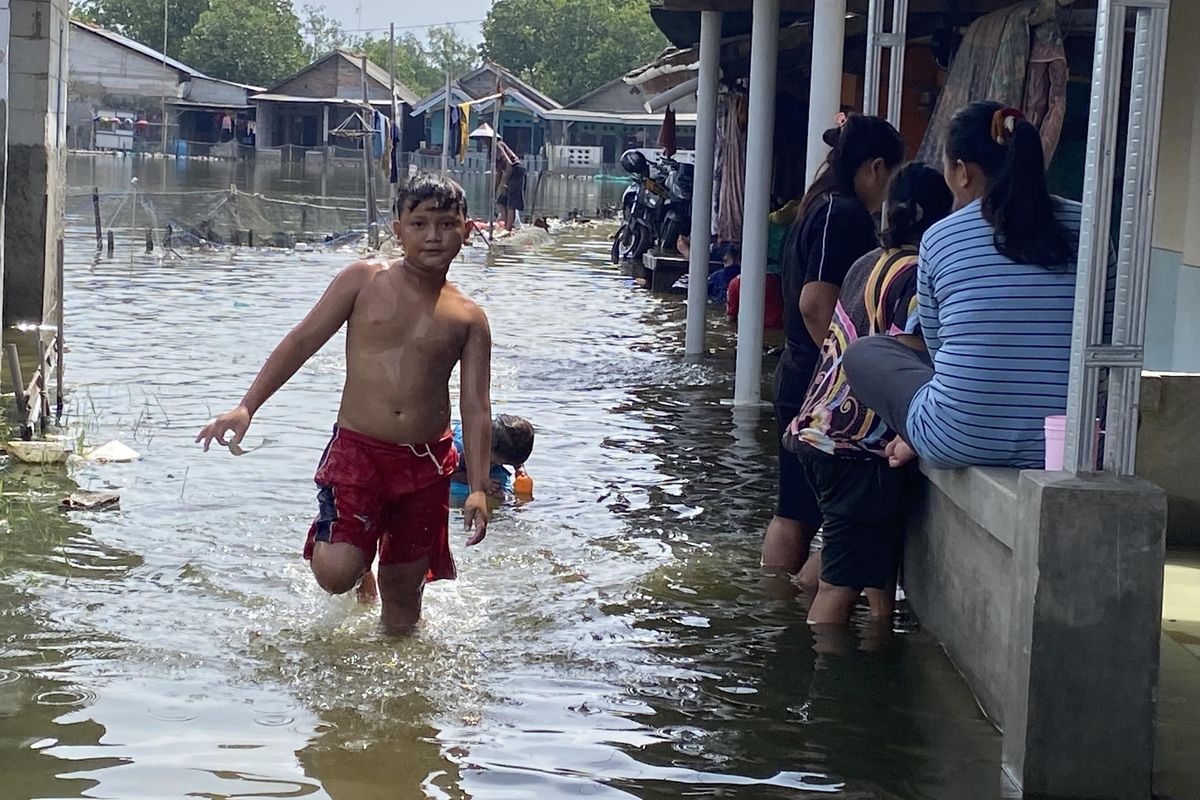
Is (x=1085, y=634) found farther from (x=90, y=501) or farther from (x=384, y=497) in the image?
(x=90, y=501)

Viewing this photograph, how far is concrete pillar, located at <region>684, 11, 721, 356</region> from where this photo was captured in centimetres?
1255

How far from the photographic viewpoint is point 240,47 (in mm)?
105500

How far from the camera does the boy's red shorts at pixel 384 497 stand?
528 centimetres

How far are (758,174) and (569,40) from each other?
98.7m

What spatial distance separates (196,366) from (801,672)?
784 cm

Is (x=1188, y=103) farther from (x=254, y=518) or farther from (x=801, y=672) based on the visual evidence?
(x=254, y=518)

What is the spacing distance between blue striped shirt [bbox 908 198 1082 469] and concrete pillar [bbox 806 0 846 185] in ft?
12.6

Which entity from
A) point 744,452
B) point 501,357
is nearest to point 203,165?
point 501,357

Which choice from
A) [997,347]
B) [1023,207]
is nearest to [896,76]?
[1023,207]

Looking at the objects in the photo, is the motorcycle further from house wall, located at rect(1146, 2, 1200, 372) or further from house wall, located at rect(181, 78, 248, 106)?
house wall, located at rect(181, 78, 248, 106)

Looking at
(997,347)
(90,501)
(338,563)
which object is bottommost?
(90,501)

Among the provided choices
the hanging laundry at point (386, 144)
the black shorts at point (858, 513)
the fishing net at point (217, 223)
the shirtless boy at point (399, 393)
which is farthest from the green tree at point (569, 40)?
the shirtless boy at point (399, 393)

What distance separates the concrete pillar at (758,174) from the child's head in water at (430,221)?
5385mm

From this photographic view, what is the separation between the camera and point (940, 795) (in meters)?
4.36
